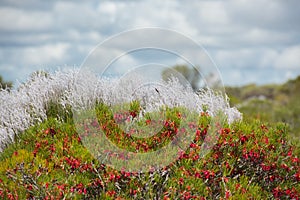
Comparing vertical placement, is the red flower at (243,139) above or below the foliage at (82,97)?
below

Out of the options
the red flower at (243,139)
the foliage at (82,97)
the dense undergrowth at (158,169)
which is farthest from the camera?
the foliage at (82,97)

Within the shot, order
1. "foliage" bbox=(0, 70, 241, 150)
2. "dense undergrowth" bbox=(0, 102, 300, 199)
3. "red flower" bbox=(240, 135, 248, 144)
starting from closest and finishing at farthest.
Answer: "dense undergrowth" bbox=(0, 102, 300, 199), "red flower" bbox=(240, 135, 248, 144), "foliage" bbox=(0, 70, 241, 150)

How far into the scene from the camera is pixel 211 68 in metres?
6.71

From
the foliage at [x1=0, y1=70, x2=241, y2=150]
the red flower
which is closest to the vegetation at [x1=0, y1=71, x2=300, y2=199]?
the red flower

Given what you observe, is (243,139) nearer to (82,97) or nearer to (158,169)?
(158,169)

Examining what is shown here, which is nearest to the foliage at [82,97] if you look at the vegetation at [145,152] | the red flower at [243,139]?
the vegetation at [145,152]

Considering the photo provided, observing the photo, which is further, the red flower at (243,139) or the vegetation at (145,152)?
the red flower at (243,139)

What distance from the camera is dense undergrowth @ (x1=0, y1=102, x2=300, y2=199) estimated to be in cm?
494

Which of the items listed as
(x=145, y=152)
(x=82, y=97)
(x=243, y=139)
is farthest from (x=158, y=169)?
(x=82, y=97)

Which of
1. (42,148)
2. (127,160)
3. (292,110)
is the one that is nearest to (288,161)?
(127,160)

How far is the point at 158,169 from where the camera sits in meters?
5.10

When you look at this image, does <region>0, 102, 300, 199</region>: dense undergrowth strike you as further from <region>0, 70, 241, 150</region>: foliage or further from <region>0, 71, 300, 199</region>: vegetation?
<region>0, 70, 241, 150</region>: foliage

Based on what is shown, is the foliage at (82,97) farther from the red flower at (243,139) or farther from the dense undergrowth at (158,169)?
the red flower at (243,139)

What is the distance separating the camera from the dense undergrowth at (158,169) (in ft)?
16.2
